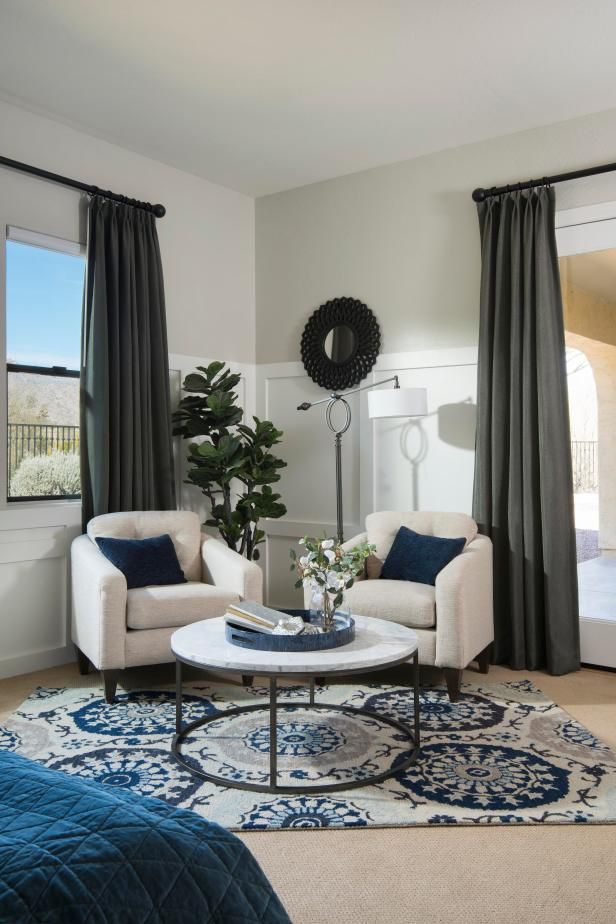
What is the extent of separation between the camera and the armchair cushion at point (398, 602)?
11.9ft

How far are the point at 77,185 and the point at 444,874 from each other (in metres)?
3.79

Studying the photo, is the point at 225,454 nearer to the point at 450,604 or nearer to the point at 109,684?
the point at 109,684

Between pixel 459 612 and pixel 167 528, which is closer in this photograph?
pixel 459 612

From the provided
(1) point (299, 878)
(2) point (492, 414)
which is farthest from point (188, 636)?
(2) point (492, 414)

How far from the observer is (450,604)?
3518 mm

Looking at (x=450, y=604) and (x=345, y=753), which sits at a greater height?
(x=450, y=604)

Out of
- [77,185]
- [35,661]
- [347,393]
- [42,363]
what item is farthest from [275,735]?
[77,185]

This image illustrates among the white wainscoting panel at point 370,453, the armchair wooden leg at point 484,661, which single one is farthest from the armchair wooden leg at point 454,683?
the white wainscoting panel at point 370,453

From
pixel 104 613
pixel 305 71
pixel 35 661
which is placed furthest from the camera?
pixel 35 661

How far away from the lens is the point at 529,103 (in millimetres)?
4098

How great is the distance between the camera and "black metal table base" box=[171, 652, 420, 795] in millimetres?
2596

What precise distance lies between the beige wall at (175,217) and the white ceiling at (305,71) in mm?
122

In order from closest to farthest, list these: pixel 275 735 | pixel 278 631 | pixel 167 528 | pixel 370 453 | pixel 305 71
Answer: pixel 275 735 < pixel 278 631 < pixel 305 71 < pixel 167 528 < pixel 370 453

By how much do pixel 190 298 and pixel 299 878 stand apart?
3810mm
